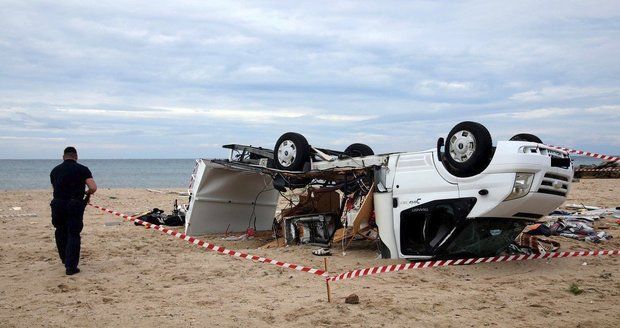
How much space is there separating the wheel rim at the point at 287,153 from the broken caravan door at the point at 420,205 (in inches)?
80.5

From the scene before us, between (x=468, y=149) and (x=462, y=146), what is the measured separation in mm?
94

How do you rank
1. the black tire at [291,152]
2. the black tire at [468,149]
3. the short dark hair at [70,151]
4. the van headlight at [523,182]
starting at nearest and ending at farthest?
the van headlight at [523,182] → the black tire at [468,149] → the short dark hair at [70,151] → the black tire at [291,152]

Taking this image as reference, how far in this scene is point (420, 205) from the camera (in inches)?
361

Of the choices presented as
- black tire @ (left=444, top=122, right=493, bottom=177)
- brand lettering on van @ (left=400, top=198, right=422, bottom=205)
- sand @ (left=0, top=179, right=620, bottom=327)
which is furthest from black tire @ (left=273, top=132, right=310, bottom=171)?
black tire @ (left=444, top=122, right=493, bottom=177)

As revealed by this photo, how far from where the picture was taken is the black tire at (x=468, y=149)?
27.8ft

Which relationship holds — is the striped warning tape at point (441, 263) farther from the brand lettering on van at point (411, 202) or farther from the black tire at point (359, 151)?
the black tire at point (359, 151)

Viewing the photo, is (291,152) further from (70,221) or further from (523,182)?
(523,182)

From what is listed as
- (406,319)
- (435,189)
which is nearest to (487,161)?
(435,189)

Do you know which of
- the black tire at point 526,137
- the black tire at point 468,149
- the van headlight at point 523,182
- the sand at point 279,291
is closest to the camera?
the sand at point 279,291

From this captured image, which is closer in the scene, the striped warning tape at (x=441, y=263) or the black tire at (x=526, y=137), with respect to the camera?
the striped warning tape at (x=441, y=263)

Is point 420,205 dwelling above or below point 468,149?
below

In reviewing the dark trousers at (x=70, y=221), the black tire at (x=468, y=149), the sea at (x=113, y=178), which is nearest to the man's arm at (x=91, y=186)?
the dark trousers at (x=70, y=221)

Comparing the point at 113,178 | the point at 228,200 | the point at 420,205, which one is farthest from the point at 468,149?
the point at 113,178

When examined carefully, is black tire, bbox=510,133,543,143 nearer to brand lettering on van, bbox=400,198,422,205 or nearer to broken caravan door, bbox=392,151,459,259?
broken caravan door, bbox=392,151,459,259
